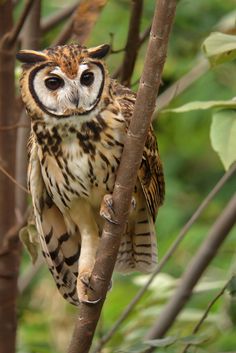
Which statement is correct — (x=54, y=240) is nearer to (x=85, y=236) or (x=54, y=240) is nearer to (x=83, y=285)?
(x=85, y=236)

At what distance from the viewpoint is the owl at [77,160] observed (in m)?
3.21

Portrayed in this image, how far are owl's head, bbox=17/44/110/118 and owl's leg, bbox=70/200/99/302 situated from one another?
0.39 meters

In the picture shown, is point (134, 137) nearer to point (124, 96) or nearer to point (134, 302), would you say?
point (124, 96)

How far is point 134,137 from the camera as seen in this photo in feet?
8.89

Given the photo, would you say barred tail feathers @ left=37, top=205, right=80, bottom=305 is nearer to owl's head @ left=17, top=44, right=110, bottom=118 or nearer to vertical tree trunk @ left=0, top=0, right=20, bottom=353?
vertical tree trunk @ left=0, top=0, right=20, bottom=353

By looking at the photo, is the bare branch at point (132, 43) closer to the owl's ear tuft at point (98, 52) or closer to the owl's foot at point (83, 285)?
the owl's ear tuft at point (98, 52)

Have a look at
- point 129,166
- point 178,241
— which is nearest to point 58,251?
point 178,241

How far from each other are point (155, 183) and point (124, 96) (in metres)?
0.32

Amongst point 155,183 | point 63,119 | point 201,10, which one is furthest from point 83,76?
point 201,10

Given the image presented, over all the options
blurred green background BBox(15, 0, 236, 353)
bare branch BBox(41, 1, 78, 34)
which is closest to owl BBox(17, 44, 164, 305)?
blurred green background BBox(15, 0, 236, 353)

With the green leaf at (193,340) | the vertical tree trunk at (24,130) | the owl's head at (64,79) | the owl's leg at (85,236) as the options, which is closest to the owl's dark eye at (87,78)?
the owl's head at (64,79)

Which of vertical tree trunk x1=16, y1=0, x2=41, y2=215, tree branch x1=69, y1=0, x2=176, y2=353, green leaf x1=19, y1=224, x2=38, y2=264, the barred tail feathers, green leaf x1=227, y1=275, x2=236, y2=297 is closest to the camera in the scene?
tree branch x1=69, y1=0, x2=176, y2=353

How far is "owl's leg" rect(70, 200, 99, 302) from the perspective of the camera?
3.53 m

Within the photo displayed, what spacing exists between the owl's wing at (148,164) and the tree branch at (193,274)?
0.26 meters
